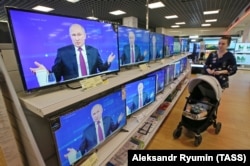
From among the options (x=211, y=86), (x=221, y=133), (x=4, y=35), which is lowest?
(x=221, y=133)

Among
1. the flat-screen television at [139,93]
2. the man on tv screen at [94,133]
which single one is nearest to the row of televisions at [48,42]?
the man on tv screen at [94,133]

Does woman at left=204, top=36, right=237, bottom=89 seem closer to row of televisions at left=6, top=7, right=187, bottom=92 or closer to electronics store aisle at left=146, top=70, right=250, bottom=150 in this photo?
electronics store aisle at left=146, top=70, right=250, bottom=150

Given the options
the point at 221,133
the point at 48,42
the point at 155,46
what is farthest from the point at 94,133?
the point at 221,133

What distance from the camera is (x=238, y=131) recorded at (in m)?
2.40

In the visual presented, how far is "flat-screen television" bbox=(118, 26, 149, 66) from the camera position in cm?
140

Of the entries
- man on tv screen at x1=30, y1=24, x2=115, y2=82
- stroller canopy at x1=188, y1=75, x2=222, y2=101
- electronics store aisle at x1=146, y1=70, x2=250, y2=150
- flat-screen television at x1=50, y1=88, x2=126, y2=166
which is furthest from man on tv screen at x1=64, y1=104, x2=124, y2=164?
stroller canopy at x1=188, y1=75, x2=222, y2=101

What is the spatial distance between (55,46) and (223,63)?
2.68 m

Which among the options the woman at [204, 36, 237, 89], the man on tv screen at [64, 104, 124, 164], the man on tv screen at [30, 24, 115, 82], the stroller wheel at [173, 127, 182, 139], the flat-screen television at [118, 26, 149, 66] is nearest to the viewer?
the man on tv screen at [30, 24, 115, 82]

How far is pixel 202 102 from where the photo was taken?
7.46 feet

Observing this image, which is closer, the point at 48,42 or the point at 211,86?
the point at 48,42

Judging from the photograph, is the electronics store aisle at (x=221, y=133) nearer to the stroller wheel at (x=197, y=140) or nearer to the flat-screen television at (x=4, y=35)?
the stroller wheel at (x=197, y=140)

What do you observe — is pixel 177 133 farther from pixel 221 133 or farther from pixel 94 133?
pixel 94 133

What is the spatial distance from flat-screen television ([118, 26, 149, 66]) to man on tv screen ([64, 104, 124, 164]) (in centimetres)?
57

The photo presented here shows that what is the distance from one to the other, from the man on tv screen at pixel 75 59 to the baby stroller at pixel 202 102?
1.75m
